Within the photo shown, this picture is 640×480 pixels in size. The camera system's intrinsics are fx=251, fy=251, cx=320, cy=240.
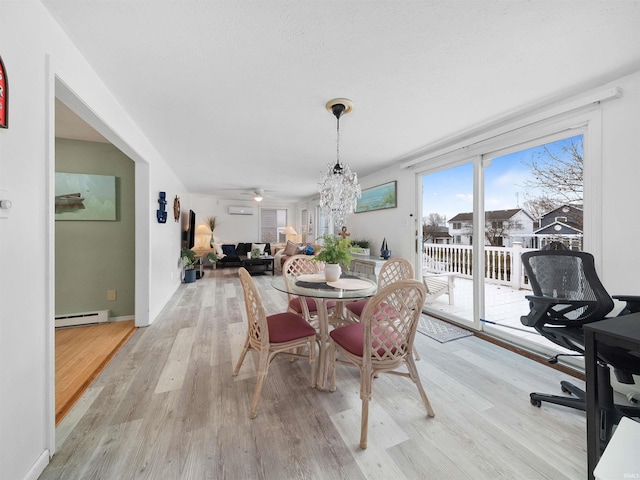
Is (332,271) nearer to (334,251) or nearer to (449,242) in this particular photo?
(334,251)

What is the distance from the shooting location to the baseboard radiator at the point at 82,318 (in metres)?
2.96

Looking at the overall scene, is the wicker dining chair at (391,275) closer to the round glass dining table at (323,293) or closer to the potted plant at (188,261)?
the round glass dining table at (323,293)

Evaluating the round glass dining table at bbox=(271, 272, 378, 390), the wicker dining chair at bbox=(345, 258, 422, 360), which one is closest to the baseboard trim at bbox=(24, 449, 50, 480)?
the round glass dining table at bbox=(271, 272, 378, 390)

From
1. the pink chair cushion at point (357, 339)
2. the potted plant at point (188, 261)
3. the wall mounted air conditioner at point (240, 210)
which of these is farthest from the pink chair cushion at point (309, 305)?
the wall mounted air conditioner at point (240, 210)

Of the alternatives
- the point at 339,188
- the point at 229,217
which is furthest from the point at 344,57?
the point at 229,217

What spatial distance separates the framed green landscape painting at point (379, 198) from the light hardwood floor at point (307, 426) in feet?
8.71

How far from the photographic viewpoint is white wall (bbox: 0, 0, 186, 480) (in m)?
1.04

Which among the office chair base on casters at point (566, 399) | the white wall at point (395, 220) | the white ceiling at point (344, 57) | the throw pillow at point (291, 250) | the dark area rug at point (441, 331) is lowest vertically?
the dark area rug at point (441, 331)

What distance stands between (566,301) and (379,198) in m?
3.21

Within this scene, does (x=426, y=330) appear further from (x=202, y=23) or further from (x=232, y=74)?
(x=202, y=23)

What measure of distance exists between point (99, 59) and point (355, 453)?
2.86 metres

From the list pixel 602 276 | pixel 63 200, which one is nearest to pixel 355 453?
pixel 602 276

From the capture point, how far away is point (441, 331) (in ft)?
9.80

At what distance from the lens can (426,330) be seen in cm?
302
